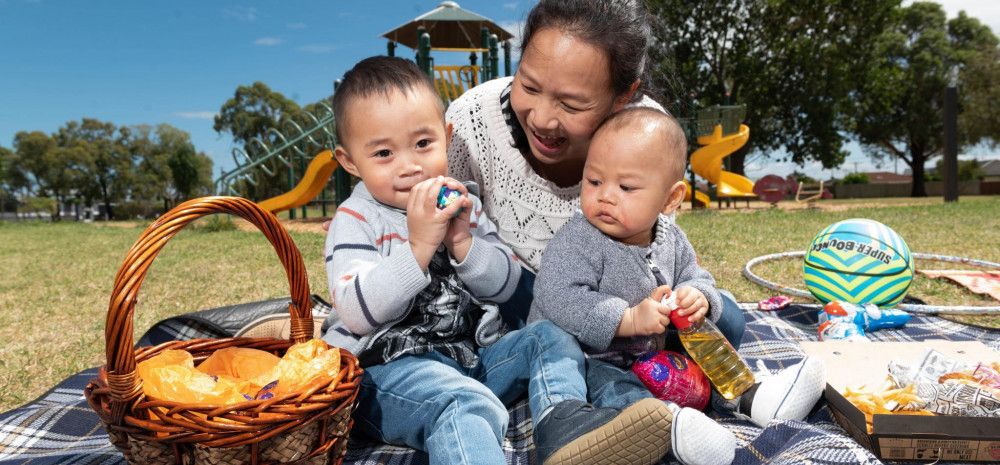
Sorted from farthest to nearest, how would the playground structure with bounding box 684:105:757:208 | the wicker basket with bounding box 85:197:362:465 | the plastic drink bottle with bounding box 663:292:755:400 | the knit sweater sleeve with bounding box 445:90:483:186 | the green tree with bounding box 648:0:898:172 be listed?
1. the green tree with bounding box 648:0:898:172
2. the playground structure with bounding box 684:105:757:208
3. the knit sweater sleeve with bounding box 445:90:483:186
4. the plastic drink bottle with bounding box 663:292:755:400
5. the wicker basket with bounding box 85:197:362:465

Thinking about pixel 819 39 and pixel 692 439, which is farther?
pixel 819 39

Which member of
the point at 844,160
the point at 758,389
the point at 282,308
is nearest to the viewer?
the point at 758,389

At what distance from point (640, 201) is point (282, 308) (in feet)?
7.67

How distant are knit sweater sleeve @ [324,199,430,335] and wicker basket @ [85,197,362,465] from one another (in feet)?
1.15

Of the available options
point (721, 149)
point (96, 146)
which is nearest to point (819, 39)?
point (721, 149)

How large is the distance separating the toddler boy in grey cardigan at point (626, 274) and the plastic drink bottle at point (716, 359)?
2.3 inches

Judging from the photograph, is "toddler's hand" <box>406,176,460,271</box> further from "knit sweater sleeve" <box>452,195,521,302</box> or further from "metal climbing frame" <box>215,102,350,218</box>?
"metal climbing frame" <box>215,102,350,218</box>

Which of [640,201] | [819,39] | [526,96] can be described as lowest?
[640,201]

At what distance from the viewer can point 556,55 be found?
2.55m

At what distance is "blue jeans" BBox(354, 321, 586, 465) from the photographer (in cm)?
194

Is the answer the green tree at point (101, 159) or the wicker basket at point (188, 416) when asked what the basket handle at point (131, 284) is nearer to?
the wicker basket at point (188, 416)

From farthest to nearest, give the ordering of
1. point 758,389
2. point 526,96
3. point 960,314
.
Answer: point 960,314 < point 526,96 < point 758,389

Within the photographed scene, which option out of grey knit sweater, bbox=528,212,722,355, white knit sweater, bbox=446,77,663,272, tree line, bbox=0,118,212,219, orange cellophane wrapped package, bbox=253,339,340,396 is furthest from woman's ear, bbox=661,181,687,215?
tree line, bbox=0,118,212,219

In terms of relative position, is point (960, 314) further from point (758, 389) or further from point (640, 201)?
point (640, 201)
